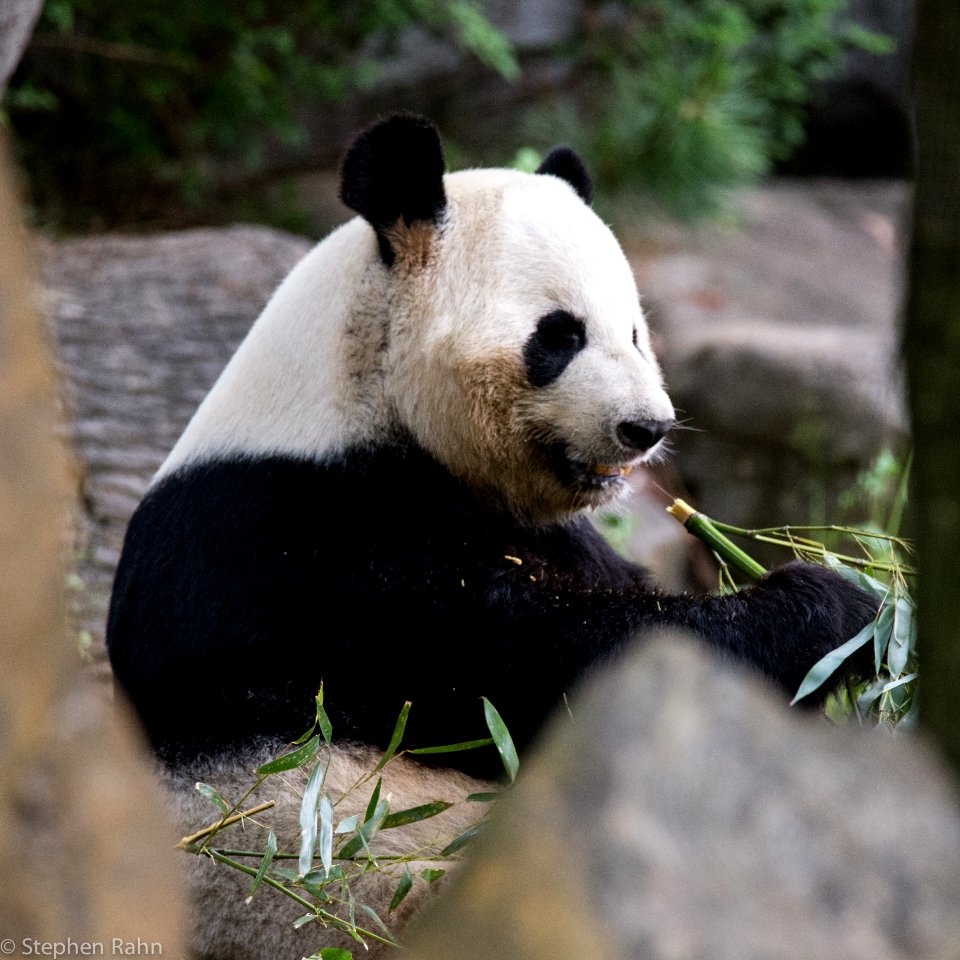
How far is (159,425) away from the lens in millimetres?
5707

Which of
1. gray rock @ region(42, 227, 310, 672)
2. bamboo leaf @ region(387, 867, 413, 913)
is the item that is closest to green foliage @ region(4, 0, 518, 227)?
gray rock @ region(42, 227, 310, 672)

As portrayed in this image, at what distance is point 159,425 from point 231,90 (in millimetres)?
3029

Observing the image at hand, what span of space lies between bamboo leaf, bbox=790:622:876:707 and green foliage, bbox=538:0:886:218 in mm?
6048

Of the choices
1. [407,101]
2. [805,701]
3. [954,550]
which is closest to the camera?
[954,550]

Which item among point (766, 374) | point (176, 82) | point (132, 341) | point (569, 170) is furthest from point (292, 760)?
point (176, 82)

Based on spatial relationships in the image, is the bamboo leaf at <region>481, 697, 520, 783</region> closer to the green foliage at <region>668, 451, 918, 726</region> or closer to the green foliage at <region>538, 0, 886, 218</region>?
the green foliage at <region>668, 451, 918, 726</region>

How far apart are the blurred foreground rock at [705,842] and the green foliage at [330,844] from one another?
3.73ft

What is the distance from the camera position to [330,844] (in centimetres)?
243

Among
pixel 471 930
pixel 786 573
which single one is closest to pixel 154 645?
pixel 786 573

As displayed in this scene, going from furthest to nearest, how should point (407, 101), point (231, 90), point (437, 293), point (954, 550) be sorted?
point (407, 101)
point (231, 90)
point (437, 293)
point (954, 550)

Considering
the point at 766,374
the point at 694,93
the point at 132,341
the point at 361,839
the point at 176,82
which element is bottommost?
the point at 766,374

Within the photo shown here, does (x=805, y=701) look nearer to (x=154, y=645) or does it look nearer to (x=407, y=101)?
(x=154, y=645)

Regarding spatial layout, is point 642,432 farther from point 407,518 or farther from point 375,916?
point 375,916

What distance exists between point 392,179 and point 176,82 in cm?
538
